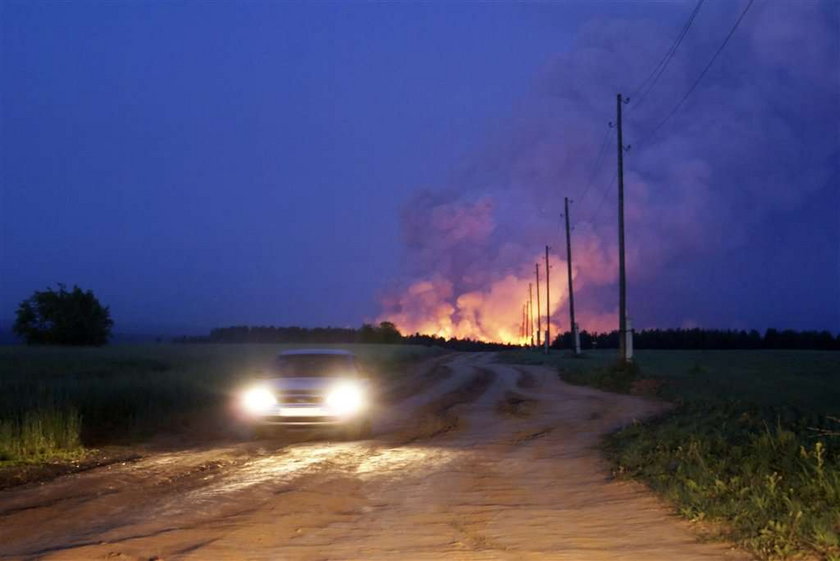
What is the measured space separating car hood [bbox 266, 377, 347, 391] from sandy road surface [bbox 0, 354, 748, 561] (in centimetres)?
117

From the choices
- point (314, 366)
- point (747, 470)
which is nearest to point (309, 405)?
point (314, 366)

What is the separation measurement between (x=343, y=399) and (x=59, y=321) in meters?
69.5

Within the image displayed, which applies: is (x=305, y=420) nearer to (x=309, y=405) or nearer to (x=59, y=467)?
(x=309, y=405)

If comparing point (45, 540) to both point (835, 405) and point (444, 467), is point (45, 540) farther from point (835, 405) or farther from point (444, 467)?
point (835, 405)

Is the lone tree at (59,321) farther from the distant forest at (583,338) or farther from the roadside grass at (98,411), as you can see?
the roadside grass at (98,411)

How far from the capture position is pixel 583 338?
12375 centimetres

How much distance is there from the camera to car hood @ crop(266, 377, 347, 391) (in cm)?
1809

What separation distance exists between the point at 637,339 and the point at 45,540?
115m

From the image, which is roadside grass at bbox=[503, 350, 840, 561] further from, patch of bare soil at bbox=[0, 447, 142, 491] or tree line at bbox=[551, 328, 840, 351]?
tree line at bbox=[551, 328, 840, 351]

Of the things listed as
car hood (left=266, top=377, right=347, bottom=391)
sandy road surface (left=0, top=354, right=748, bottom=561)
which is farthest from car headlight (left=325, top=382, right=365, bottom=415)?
sandy road surface (left=0, top=354, right=748, bottom=561)

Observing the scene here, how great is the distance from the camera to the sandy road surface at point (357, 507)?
8.50 metres

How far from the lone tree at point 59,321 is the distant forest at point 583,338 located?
2234cm

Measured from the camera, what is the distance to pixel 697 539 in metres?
8.64

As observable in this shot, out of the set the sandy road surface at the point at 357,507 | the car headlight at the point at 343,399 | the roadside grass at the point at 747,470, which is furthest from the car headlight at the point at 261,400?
the roadside grass at the point at 747,470
